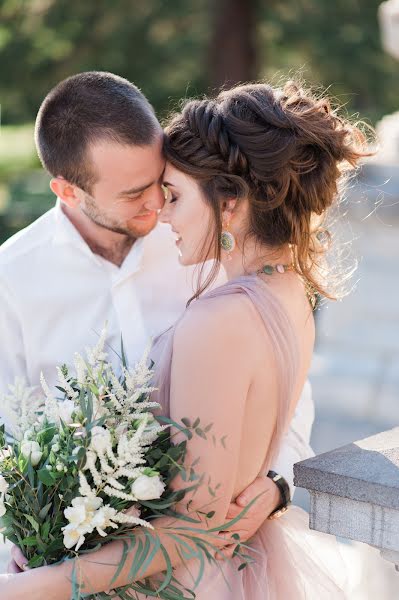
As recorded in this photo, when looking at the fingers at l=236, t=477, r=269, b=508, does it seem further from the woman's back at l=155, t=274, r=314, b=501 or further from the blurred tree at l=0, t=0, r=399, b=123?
the blurred tree at l=0, t=0, r=399, b=123

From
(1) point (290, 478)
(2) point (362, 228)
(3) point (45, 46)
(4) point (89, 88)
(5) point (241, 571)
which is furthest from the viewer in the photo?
(2) point (362, 228)

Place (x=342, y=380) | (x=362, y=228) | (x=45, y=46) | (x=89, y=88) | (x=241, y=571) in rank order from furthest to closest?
(x=362, y=228), (x=45, y=46), (x=342, y=380), (x=89, y=88), (x=241, y=571)

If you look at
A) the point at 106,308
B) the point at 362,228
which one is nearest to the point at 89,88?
the point at 106,308

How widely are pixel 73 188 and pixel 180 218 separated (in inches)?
29.9

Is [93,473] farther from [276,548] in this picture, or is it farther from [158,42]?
[158,42]

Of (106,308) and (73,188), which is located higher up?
(73,188)

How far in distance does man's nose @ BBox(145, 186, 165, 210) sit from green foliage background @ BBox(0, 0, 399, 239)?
9.50 meters

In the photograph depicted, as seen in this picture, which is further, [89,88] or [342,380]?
[342,380]

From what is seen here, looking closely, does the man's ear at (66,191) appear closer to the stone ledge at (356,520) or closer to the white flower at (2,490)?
the white flower at (2,490)

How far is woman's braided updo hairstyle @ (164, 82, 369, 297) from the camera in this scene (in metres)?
2.38

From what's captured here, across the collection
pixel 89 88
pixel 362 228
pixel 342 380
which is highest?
pixel 89 88

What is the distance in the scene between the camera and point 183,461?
2.19 metres

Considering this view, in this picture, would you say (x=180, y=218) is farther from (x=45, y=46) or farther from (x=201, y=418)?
(x=45, y=46)

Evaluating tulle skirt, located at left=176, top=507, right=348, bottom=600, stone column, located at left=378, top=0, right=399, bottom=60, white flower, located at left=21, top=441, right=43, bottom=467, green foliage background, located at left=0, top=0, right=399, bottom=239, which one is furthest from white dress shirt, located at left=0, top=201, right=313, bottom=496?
green foliage background, located at left=0, top=0, right=399, bottom=239
